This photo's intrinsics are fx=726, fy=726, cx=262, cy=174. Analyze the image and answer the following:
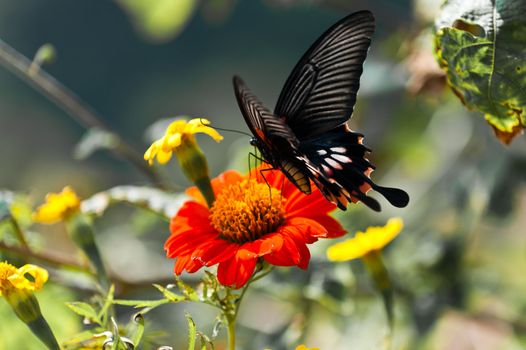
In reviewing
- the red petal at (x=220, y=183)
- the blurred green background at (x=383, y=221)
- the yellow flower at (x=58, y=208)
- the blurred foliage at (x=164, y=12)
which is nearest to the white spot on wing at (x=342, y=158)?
the red petal at (x=220, y=183)

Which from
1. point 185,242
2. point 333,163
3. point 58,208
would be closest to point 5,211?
point 58,208

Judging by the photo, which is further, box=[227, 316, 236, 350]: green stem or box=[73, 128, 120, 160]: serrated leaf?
box=[73, 128, 120, 160]: serrated leaf

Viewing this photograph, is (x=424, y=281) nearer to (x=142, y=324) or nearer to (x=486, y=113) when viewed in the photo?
(x=486, y=113)

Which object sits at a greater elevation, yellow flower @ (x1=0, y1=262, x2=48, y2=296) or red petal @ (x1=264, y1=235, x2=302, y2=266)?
yellow flower @ (x1=0, y1=262, x2=48, y2=296)

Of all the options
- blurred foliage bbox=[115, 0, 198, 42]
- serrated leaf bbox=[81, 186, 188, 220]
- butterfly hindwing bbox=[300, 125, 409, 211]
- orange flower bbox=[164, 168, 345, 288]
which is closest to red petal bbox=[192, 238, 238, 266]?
orange flower bbox=[164, 168, 345, 288]

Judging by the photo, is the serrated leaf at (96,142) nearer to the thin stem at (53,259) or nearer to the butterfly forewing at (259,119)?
the thin stem at (53,259)

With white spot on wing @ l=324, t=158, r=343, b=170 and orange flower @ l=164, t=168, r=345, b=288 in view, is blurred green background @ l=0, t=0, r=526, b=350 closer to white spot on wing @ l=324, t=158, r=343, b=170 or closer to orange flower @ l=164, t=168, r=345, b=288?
orange flower @ l=164, t=168, r=345, b=288

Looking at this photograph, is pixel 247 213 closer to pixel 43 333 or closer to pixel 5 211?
pixel 43 333
